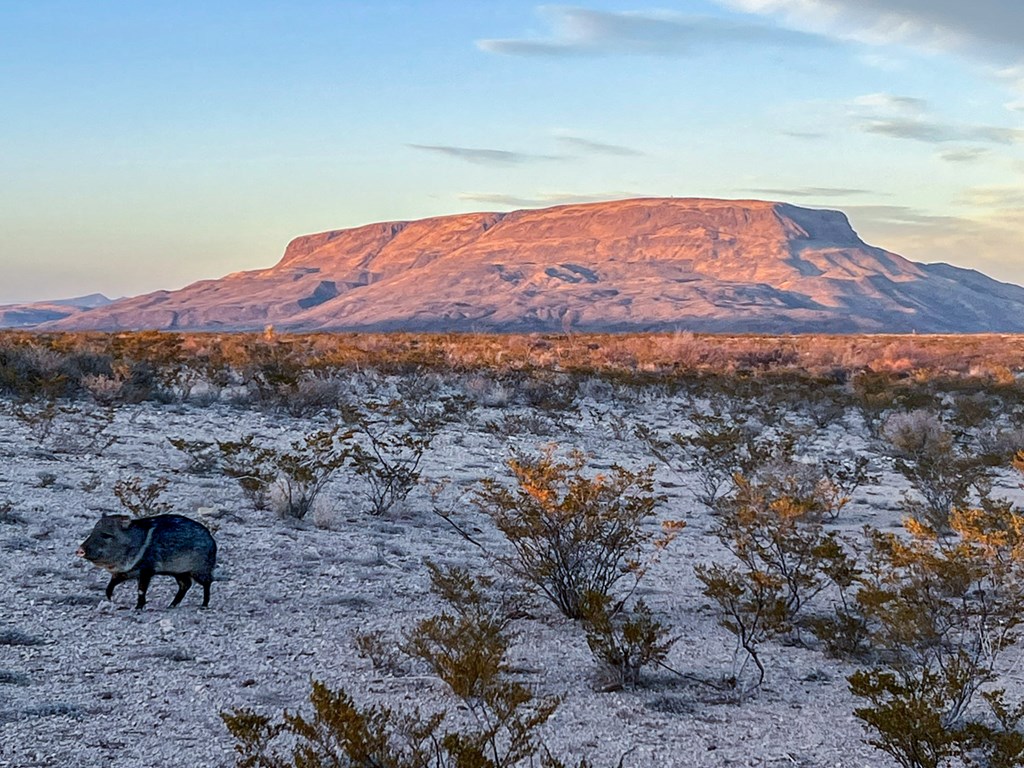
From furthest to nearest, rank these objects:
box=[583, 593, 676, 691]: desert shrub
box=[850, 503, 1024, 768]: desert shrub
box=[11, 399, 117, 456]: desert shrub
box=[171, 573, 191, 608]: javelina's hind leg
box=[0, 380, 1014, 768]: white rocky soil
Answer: box=[11, 399, 117, 456]: desert shrub < box=[171, 573, 191, 608]: javelina's hind leg < box=[583, 593, 676, 691]: desert shrub < box=[0, 380, 1014, 768]: white rocky soil < box=[850, 503, 1024, 768]: desert shrub

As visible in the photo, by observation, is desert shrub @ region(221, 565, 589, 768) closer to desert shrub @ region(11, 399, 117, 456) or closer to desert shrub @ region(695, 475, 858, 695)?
desert shrub @ region(695, 475, 858, 695)

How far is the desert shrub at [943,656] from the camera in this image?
3578mm

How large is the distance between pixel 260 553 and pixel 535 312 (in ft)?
431

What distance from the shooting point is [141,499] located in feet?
24.7

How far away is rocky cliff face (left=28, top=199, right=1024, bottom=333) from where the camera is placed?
444 feet

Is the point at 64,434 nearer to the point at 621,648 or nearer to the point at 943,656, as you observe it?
the point at 621,648

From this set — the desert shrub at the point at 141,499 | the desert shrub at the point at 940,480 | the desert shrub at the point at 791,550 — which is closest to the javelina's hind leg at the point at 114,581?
the desert shrub at the point at 141,499

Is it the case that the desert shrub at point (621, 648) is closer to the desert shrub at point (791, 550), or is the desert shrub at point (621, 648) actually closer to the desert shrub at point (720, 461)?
the desert shrub at point (791, 550)

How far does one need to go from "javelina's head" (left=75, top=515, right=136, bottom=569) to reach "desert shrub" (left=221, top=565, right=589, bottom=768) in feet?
5.42

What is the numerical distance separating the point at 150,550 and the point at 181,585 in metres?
0.35

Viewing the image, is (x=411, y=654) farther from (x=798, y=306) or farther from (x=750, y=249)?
(x=750, y=249)

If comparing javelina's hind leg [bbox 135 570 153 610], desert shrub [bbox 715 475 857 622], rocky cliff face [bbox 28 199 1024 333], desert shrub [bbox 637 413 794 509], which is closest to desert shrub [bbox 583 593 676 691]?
desert shrub [bbox 715 475 857 622]

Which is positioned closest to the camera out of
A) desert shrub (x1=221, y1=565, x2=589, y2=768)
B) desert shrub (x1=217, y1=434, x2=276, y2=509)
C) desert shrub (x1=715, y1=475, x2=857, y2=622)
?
desert shrub (x1=221, y1=565, x2=589, y2=768)

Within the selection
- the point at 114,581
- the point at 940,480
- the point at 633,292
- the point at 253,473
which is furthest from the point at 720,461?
the point at 633,292
